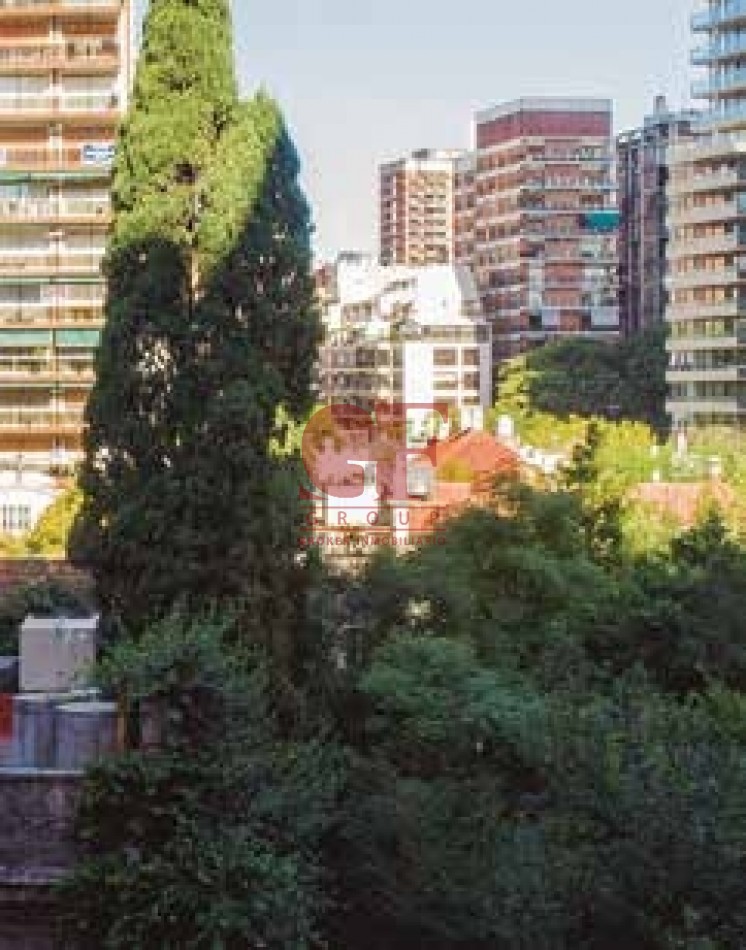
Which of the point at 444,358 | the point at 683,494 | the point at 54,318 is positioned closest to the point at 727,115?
the point at 54,318

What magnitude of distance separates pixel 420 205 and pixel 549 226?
35542mm

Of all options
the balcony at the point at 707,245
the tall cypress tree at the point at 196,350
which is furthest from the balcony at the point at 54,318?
the tall cypress tree at the point at 196,350

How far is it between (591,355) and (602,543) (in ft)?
205

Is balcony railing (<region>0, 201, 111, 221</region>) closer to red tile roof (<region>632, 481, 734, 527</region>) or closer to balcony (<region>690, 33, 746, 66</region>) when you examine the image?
red tile roof (<region>632, 481, 734, 527</region>)

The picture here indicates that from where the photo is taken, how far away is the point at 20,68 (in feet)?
179

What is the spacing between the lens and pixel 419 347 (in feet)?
366

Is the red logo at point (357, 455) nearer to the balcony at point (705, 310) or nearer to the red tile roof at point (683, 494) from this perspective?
the red tile roof at point (683, 494)

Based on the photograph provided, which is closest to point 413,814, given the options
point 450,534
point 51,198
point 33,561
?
point 450,534

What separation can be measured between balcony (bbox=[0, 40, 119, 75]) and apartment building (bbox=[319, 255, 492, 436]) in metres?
51.8

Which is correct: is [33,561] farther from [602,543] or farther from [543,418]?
[543,418]

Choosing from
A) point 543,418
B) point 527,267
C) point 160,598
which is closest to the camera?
point 160,598

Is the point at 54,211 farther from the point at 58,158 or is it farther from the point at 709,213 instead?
the point at 709,213

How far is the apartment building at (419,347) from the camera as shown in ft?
366

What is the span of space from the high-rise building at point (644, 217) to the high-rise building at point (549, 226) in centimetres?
133
